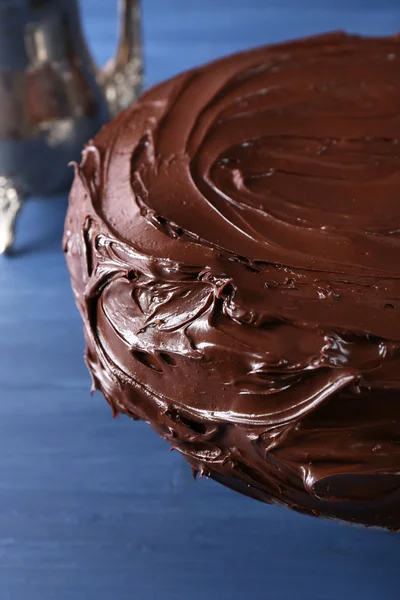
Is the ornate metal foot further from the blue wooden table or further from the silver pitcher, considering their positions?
the blue wooden table

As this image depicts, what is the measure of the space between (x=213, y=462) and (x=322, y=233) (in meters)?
0.52

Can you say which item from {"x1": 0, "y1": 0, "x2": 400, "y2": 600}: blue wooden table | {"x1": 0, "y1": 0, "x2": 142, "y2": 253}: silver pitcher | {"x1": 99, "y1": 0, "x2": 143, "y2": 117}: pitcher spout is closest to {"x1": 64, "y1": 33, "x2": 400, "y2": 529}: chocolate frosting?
{"x1": 0, "y1": 0, "x2": 400, "y2": 600}: blue wooden table

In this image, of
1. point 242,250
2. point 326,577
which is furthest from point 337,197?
point 326,577

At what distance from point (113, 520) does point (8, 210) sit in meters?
1.25

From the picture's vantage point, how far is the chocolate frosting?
57.9 inches

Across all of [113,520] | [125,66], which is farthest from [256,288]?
[125,66]

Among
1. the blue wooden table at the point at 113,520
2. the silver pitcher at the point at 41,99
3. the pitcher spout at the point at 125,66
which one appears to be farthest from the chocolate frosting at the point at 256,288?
the pitcher spout at the point at 125,66

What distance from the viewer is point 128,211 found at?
178 cm

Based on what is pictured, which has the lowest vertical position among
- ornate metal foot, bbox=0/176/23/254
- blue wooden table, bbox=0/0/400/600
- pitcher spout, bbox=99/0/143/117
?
blue wooden table, bbox=0/0/400/600

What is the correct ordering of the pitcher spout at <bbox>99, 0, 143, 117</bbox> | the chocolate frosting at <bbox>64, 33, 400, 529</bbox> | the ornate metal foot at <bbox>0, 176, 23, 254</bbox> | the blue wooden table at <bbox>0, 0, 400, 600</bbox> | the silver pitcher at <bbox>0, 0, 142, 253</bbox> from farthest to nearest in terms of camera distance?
1. the pitcher spout at <bbox>99, 0, 143, 117</bbox>
2. the ornate metal foot at <bbox>0, 176, 23, 254</bbox>
3. the silver pitcher at <bbox>0, 0, 142, 253</bbox>
4. the blue wooden table at <bbox>0, 0, 400, 600</bbox>
5. the chocolate frosting at <bbox>64, 33, 400, 529</bbox>

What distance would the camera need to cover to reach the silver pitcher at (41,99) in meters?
2.66

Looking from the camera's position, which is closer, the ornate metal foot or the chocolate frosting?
the chocolate frosting

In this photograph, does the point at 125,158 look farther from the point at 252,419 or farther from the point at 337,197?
the point at 252,419

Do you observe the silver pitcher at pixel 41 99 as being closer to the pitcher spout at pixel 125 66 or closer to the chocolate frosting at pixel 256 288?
the pitcher spout at pixel 125 66
